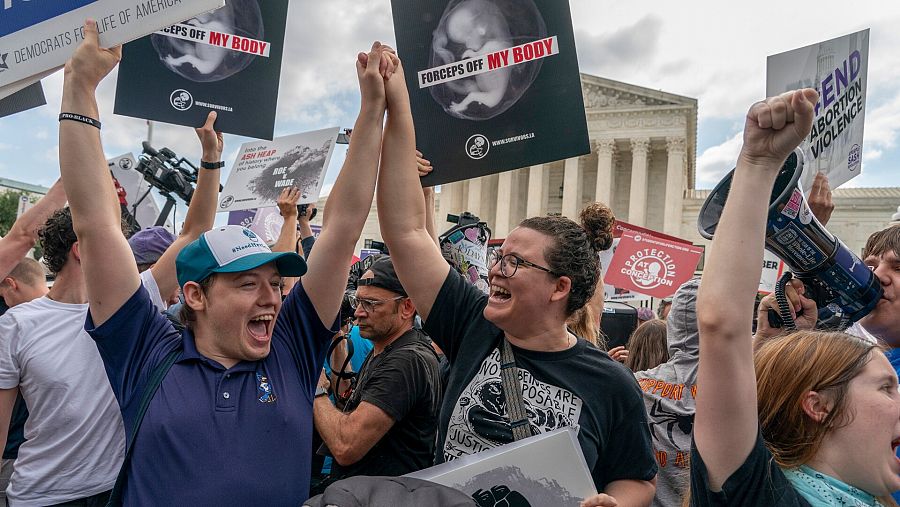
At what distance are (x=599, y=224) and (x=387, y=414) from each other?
7.26 feet

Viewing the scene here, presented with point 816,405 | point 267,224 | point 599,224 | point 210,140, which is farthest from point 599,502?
point 267,224

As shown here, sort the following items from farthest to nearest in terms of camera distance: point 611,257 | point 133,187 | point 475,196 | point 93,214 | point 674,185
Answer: point 475,196
point 674,185
point 611,257
point 133,187
point 93,214

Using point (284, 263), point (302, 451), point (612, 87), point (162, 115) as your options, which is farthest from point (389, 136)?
point (612, 87)

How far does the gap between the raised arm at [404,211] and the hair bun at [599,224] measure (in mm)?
2122

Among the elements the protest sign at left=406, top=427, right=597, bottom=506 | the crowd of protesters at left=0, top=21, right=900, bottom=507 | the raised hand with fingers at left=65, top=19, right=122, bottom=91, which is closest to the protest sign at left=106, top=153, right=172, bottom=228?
the crowd of protesters at left=0, top=21, right=900, bottom=507

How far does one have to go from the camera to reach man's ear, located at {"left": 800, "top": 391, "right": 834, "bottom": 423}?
1.69 m

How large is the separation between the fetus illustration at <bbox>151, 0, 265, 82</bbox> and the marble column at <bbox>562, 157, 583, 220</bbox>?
41109 millimetres

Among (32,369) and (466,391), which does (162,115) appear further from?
(466,391)

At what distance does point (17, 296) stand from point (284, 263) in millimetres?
2328

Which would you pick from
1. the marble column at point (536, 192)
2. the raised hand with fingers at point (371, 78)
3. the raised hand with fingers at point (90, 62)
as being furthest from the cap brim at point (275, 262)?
the marble column at point (536, 192)

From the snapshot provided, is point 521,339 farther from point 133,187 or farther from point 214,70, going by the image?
point 133,187

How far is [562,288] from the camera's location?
2.35 m

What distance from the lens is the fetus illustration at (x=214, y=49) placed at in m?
3.12

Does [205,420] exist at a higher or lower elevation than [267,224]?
lower
